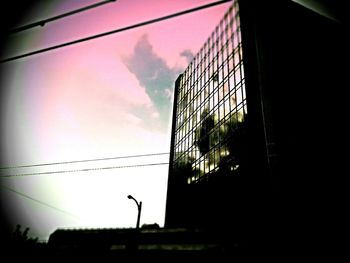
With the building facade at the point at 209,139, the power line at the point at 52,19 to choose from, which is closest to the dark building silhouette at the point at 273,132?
the building facade at the point at 209,139

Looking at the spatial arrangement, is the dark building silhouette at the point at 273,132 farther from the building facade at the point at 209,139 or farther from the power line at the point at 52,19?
the power line at the point at 52,19

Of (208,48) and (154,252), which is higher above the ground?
(208,48)

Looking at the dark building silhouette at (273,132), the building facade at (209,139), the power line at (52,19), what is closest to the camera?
the power line at (52,19)

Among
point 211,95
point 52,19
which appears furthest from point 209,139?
point 52,19

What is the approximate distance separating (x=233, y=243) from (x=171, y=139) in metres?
24.4

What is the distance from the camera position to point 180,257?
32.9ft

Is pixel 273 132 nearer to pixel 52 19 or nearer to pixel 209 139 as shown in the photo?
pixel 209 139

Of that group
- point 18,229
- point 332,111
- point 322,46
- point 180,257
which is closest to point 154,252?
point 180,257

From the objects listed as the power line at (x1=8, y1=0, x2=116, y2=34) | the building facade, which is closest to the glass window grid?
the building facade

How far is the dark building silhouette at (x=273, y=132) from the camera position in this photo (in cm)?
1356

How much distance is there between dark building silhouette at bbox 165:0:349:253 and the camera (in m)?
13.6

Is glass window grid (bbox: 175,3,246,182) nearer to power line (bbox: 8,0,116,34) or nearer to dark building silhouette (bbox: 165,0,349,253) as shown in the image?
dark building silhouette (bbox: 165,0,349,253)

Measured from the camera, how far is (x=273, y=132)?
53.4 ft

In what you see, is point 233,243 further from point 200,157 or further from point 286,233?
point 200,157
